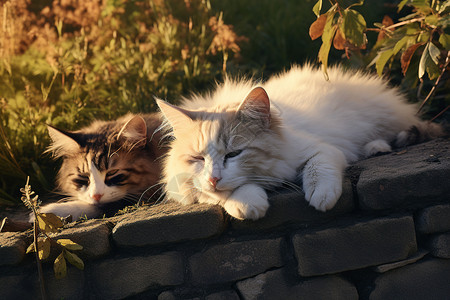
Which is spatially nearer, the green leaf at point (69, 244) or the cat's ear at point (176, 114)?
the green leaf at point (69, 244)

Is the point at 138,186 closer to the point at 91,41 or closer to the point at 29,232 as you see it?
the point at 29,232

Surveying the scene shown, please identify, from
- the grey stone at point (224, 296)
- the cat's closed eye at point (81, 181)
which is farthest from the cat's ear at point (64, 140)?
the grey stone at point (224, 296)

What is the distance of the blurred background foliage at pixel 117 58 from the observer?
294 centimetres

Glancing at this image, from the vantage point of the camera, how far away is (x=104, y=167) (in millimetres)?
2240

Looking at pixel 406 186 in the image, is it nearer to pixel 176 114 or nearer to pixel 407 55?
pixel 407 55

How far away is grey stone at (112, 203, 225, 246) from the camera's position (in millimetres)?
1746

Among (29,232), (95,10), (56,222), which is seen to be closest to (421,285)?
(56,222)

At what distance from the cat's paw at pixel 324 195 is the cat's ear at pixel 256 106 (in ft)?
1.21

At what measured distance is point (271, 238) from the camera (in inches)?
70.6

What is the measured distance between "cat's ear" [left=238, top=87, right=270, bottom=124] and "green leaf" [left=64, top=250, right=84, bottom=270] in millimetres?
906

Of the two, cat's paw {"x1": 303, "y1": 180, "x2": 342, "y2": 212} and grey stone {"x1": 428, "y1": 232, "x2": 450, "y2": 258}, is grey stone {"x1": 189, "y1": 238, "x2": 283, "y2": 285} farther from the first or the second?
grey stone {"x1": 428, "y1": 232, "x2": 450, "y2": 258}

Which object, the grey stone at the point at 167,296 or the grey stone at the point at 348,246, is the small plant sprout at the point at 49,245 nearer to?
the grey stone at the point at 167,296

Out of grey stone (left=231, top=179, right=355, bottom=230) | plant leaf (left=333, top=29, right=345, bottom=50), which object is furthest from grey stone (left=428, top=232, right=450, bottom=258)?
plant leaf (left=333, top=29, right=345, bottom=50)

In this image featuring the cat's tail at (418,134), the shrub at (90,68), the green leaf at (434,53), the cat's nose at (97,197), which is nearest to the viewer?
the green leaf at (434,53)
